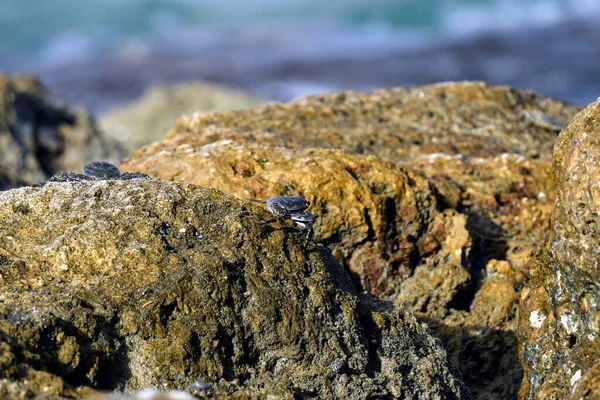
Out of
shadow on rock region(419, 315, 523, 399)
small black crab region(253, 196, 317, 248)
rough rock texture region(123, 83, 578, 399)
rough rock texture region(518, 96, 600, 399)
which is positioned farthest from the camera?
rough rock texture region(123, 83, 578, 399)

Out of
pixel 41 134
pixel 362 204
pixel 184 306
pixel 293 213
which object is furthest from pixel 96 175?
pixel 41 134

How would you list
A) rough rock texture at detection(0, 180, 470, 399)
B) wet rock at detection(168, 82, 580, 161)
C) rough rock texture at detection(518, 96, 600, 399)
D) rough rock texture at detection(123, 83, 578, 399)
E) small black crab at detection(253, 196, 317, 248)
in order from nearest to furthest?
rough rock texture at detection(0, 180, 470, 399)
rough rock texture at detection(518, 96, 600, 399)
small black crab at detection(253, 196, 317, 248)
rough rock texture at detection(123, 83, 578, 399)
wet rock at detection(168, 82, 580, 161)

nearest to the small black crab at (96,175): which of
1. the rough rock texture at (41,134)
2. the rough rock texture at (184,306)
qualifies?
the rough rock texture at (184,306)

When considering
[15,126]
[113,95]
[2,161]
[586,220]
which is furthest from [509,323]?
[113,95]

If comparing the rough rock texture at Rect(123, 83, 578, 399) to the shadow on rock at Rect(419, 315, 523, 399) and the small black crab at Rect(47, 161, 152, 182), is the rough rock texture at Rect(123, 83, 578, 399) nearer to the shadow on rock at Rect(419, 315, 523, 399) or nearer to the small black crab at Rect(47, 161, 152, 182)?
the shadow on rock at Rect(419, 315, 523, 399)

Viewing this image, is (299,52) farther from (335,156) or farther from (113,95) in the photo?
(335,156)

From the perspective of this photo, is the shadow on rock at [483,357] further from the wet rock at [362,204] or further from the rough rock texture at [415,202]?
the wet rock at [362,204]

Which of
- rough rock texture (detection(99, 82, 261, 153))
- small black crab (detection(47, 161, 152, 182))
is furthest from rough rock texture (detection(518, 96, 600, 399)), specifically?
rough rock texture (detection(99, 82, 261, 153))
